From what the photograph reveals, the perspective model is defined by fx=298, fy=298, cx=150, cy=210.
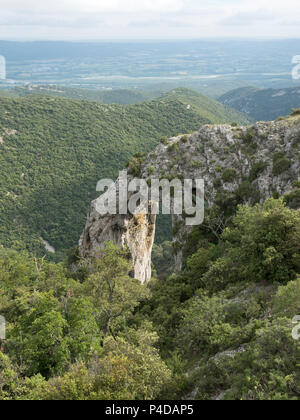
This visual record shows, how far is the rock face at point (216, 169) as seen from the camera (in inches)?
1236

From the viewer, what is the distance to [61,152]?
108 metres

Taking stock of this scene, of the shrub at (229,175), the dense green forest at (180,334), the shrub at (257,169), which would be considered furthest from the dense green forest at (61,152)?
the dense green forest at (180,334)

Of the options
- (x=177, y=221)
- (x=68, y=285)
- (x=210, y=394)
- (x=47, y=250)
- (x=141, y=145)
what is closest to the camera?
(x=210, y=394)

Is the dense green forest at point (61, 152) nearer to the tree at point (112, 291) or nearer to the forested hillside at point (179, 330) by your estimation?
the forested hillside at point (179, 330)

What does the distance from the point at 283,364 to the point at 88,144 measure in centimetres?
11127

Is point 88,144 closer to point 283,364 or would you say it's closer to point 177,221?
point 177,221

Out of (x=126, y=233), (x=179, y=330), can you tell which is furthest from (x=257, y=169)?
(x=179, y=330)

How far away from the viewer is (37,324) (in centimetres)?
1461

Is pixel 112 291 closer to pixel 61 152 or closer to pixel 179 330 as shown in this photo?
pixel 179 330

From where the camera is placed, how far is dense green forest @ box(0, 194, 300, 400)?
9.30 meters

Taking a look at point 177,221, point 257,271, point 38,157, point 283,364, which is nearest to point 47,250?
point 38,157

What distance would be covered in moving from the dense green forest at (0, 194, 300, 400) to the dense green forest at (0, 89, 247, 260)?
62.6 meters

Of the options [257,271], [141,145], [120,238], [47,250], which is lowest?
[47,250]

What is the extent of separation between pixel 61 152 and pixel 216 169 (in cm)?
8452
